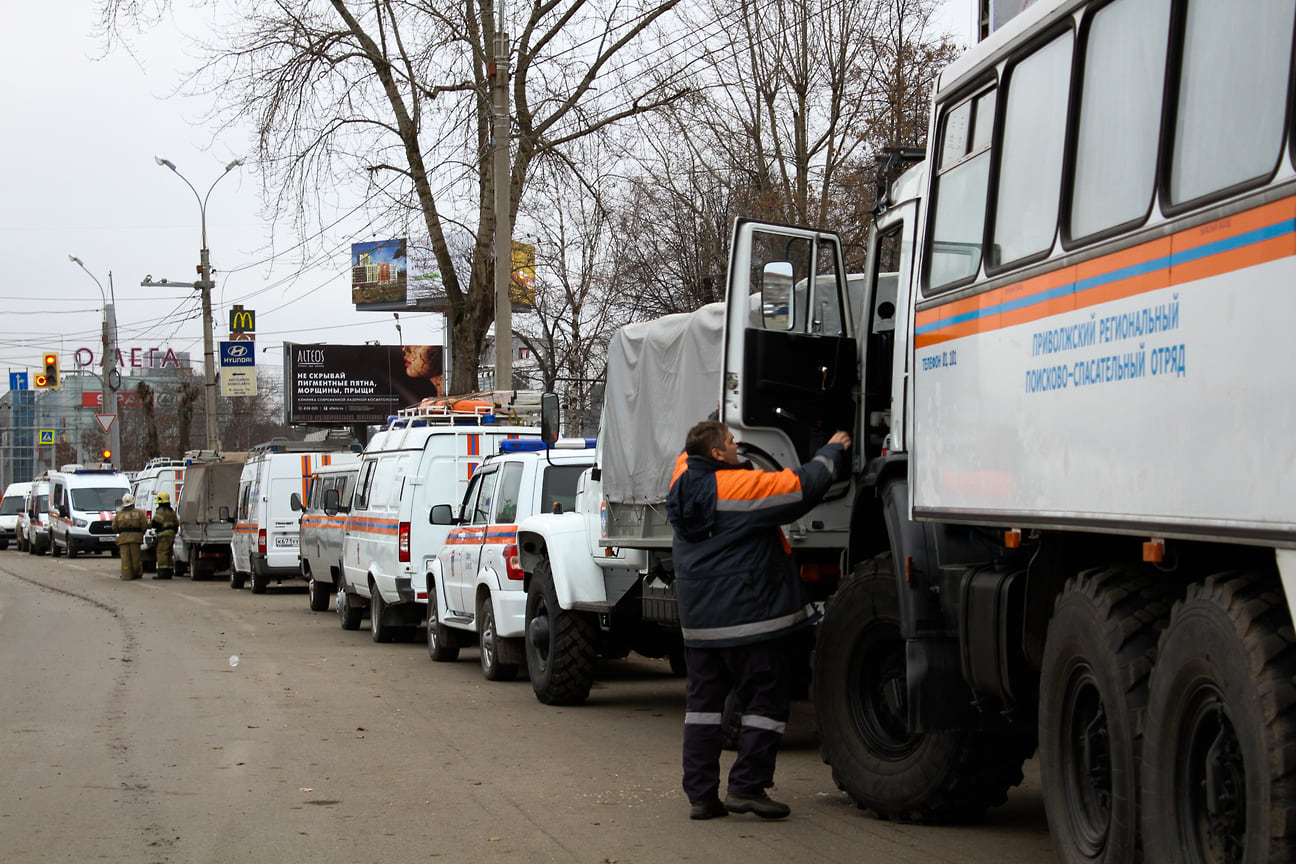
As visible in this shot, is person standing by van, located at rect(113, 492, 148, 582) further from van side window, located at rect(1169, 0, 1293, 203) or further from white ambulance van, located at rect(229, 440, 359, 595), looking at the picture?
van side window, located at rect(1169, 0, 1293, 203)

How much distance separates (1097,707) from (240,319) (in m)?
40.7

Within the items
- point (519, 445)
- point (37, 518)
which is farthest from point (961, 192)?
point (37, 518)

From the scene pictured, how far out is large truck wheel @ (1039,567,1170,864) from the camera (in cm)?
489

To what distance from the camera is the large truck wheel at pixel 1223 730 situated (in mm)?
4012

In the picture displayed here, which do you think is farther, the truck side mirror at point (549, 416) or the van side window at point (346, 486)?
the van side window at point (346, 486)

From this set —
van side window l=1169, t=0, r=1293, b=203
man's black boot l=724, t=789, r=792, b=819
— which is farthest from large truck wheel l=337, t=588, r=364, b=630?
van side window l=1169, t=0, r=1293, b=203

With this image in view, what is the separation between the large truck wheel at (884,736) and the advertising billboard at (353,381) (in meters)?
52.6

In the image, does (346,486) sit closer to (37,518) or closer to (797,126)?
(797,126)

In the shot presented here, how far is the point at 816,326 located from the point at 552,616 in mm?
4642

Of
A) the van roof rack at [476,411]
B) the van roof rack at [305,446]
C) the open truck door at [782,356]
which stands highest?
the open truck door at [782,356]

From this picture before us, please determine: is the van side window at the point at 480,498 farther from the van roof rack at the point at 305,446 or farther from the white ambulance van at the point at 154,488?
the white ambulance van at the point at 154,488

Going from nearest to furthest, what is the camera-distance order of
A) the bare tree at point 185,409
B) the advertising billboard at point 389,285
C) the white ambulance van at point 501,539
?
the white ambulance van at point 501,539
the bare tree at point 185,409
the advertising billboard at point 389,285

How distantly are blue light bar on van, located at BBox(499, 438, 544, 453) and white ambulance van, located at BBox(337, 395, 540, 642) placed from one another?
25.8 inches

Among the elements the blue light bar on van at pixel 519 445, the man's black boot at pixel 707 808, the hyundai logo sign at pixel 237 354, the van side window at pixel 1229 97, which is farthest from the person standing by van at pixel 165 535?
the van side window at pixel 1229 97
